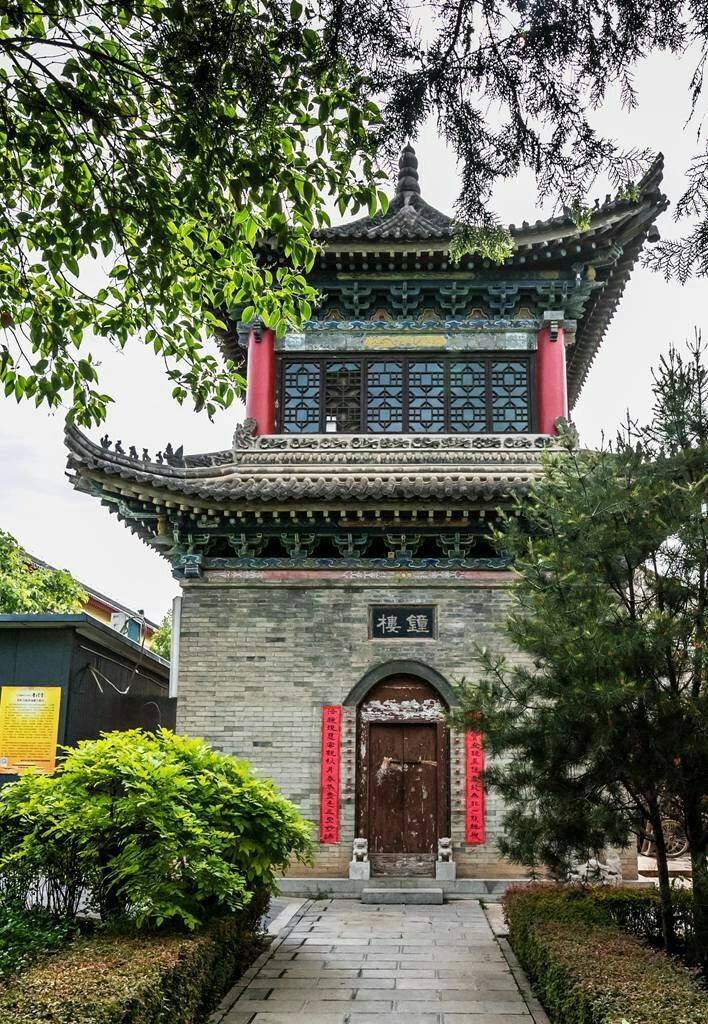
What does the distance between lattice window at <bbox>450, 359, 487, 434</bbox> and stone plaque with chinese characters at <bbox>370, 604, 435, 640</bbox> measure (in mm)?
2691

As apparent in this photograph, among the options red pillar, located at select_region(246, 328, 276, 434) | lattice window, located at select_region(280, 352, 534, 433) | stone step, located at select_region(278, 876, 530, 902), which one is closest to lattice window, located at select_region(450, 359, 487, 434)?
lattice window, located at select_region(280, 352, 534, 433)

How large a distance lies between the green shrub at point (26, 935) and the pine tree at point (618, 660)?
123 inches

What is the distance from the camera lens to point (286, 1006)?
6371 mm

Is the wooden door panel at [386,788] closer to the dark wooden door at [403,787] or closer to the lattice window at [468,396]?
the dark wooden door at [403,787]

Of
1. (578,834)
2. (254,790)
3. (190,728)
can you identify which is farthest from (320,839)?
(578,834)

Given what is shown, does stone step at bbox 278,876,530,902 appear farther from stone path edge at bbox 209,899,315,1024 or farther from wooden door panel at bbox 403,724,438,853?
stone path edge at bbox 209,899,315,1024

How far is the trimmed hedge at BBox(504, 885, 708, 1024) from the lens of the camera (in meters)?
4.66

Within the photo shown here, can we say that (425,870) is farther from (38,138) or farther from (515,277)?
(38,138)

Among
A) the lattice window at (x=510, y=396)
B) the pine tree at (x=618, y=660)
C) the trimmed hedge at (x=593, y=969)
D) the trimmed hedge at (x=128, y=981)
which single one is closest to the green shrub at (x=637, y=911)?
the trimmed hedge at (x=593, y=969)

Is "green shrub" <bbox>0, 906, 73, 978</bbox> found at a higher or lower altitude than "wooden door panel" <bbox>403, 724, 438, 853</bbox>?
lower

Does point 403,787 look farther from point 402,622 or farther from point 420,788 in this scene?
point 402,622

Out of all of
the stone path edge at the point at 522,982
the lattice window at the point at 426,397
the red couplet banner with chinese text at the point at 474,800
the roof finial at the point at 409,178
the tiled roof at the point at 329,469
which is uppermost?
the roof finial at the point at 409,178

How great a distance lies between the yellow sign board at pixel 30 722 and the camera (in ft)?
32.8

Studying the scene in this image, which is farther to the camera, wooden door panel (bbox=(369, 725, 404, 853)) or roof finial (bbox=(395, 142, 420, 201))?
roof finial (bbox=(395, 142, 420, 201))
